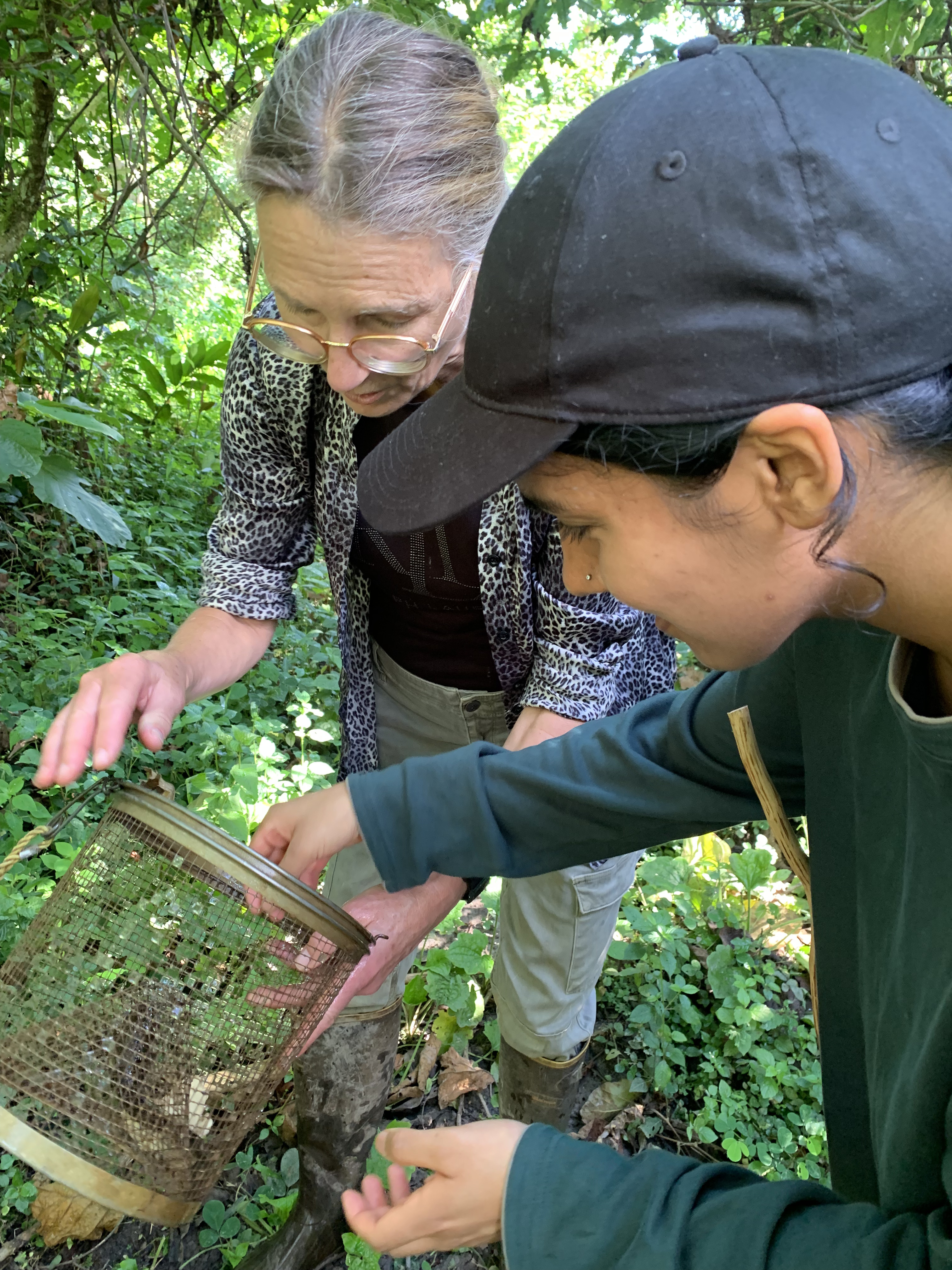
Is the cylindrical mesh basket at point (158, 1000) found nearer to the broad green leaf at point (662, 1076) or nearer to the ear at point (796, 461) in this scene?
the ear at point (796, 461)

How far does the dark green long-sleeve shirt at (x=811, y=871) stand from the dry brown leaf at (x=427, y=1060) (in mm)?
1276

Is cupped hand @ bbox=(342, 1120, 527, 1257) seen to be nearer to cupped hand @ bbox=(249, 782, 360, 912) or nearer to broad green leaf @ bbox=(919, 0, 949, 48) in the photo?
cupped hand @ bbox=(249, 782, 360, 912)

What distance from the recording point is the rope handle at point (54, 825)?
1.27m

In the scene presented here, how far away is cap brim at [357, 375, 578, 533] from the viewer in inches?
33.5

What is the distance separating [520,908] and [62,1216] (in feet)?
3.83

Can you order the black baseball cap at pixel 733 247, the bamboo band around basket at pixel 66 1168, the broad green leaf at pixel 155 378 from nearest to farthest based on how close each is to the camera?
the black baseball cap at pixel 733 247 → the bamboo band around basket at pixel 66 1168 → the broad green leaf at pixel 155 378

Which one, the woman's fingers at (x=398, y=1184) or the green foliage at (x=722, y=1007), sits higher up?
the woman's fingers at (x=398, y=1184)

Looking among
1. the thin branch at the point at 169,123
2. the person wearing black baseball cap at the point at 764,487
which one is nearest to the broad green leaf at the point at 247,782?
the person wearing black baseball cap at the point at 764,487

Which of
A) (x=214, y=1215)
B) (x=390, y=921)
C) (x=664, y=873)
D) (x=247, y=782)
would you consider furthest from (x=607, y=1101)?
(x=247, y=782)

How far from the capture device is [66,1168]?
3.76ft

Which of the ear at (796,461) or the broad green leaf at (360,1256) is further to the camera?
the broad green leaf at (360,1256)

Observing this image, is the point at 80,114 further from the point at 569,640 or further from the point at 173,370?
the point at 569,640

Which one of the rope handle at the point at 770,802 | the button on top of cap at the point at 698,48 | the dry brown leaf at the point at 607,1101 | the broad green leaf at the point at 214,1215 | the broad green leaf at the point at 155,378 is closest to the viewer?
the button on top of cap at the point at 698,48

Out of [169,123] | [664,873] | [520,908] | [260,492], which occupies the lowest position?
[664,873]
